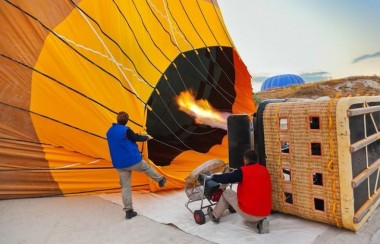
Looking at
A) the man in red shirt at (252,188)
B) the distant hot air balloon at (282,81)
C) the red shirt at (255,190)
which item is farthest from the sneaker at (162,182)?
the distant hot air balloon at (282,81)

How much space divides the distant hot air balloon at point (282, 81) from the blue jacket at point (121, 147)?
108 ft

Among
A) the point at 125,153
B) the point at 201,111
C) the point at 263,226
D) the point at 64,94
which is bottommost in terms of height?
the point at 263,226

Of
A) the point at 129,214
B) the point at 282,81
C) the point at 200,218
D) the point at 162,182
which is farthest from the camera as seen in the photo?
the point at 282,81

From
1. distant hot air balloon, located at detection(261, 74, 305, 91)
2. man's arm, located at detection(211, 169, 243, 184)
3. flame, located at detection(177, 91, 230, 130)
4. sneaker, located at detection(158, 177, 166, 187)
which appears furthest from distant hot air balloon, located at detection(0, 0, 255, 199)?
distant hot air balloon, located at detection(261, 74, 305, 91)

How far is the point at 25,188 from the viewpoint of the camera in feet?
17.0

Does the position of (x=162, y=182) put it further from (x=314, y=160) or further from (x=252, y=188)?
(x=314, y=160)

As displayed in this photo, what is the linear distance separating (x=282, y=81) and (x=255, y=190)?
34.2 m

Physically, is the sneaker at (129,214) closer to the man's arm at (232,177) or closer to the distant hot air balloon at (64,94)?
the distant hot air balloon at (64,94)

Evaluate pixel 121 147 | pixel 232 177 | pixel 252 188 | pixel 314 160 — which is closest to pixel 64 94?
pixel 121 147

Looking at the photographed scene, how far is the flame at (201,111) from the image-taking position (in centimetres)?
765

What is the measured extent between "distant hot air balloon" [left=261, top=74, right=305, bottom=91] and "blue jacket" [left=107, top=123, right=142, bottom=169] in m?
32.9

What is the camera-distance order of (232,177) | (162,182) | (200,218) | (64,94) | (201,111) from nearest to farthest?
1. (232,177)
2. (200,218)
3. (162,182)
4. (64,94)
5. (201,111)

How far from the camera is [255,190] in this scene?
142 inches

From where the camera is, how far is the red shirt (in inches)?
142
